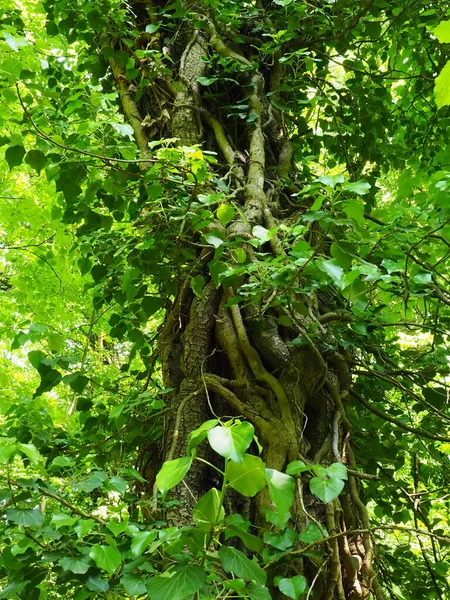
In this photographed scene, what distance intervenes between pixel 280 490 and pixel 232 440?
0.18m

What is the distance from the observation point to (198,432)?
823mm

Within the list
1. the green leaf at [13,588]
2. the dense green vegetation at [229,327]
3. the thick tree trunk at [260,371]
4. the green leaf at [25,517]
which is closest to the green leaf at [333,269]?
the dense green vegetation at [229,327]

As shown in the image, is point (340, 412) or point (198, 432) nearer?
point (198, 432)

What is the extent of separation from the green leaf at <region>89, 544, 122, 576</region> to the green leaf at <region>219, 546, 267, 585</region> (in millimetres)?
289

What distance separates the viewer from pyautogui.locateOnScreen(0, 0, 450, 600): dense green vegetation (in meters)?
1.17

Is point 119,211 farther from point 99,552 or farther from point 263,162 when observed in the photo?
point 99,552

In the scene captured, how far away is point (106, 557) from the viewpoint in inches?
43.7

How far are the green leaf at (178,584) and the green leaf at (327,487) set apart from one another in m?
0.32

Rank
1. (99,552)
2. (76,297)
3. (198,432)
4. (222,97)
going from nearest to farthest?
(198,432) → (99,552) → (222,97) → (76,297)

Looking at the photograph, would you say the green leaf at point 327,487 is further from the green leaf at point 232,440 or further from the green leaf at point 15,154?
the green leaf at point 15,154

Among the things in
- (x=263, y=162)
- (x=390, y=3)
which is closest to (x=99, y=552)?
(x=263, y=162)

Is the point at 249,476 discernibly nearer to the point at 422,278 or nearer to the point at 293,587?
the point at 293,587

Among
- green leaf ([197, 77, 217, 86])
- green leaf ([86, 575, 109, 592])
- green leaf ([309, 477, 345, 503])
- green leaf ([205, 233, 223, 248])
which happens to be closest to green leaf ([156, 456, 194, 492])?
green leaf ([309, 477, 345, 503])

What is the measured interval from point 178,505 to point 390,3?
8.08 ft
